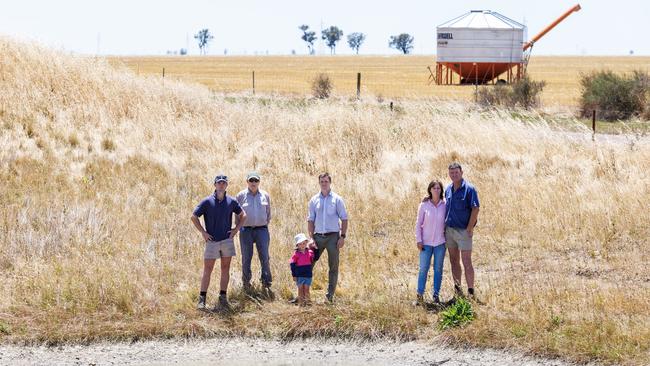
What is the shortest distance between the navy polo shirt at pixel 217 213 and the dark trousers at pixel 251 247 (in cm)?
45

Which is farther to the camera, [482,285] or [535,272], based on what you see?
[535,272]

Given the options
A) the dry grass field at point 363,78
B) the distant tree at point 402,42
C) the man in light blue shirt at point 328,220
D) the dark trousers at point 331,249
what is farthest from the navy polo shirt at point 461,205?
the distant tree at point 402,42

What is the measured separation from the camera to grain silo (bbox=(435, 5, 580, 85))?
4441 centimetres

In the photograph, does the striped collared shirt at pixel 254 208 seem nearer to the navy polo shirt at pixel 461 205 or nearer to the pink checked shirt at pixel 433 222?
the pink checked shirt at pixel 433 222

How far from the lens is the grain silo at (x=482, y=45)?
146 ft

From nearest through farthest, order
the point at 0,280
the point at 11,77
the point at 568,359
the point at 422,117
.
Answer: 1. the point at 568,359
2. the point at 0,280
3. the point at 422,117
4. the point at 11,77

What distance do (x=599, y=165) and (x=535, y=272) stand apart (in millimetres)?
6398

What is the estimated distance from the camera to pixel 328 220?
1005cm

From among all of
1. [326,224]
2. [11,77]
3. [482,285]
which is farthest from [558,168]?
[11,77]

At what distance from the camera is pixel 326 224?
10.0 metres

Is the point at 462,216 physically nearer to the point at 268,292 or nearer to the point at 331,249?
the point at 331,249

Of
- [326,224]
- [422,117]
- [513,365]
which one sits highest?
[422,117]

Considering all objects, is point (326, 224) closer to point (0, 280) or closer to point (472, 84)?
point (0, 280)

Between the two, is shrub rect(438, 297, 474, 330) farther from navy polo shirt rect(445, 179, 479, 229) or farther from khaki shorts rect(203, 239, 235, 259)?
khaki shorts rect(203, 239, 235, 259)
